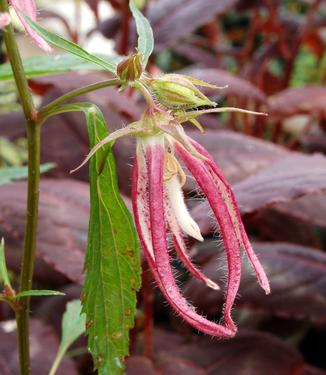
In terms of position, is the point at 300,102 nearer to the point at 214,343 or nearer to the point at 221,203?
the point at 214,343

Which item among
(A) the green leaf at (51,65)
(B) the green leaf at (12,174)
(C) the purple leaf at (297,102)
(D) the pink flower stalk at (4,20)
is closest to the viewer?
(D) the pink flower stalk at (4,20)

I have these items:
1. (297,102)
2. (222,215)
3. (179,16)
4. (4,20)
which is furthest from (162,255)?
(179,16)

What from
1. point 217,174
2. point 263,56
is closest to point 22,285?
point 217,174

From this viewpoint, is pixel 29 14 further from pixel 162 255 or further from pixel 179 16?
pixel 179 16

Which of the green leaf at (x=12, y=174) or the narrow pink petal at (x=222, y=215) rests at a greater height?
the narrow pink petal at (x=222, y=215)

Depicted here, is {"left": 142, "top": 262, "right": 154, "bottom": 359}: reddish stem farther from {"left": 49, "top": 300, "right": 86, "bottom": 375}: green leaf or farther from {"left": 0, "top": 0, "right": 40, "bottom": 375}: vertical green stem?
{"left": 0, "top": 0, "right": 40, "bottom": 375}: vertical green stem

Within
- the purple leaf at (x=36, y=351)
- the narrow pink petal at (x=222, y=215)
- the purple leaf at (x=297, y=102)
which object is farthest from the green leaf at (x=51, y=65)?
the purple leaf at (x=297, y=102)

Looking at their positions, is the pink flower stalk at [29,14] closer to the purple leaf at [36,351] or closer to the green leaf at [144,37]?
the green leaf at [144,37]
